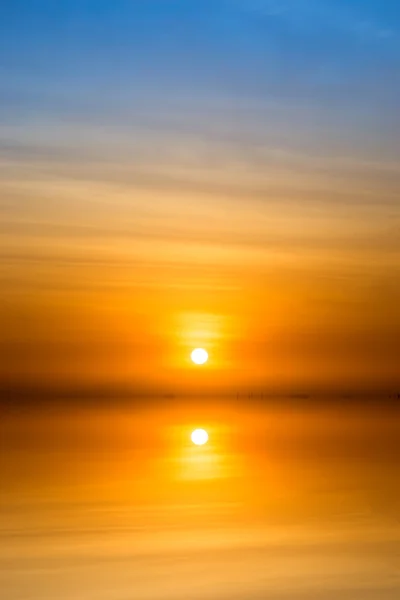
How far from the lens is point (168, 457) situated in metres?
12.3

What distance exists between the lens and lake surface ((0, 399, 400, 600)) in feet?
16.3

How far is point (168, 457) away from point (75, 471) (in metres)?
2.17

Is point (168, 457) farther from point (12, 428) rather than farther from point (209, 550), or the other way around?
point (12, 428)

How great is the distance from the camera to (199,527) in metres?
6.66

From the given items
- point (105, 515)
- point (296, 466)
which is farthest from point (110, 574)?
point (296, 466)

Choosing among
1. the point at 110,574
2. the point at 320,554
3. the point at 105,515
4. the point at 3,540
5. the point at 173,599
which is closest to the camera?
the point at 173,599

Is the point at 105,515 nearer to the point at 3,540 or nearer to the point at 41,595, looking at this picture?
the point at 3,540

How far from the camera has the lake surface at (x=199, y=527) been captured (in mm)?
4977

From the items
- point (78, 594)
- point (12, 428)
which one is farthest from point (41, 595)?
point (12, 428)

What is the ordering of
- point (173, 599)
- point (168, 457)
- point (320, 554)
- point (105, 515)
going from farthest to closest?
point (168, 457), point (105, 515), point (320, 554), point (173, 599)

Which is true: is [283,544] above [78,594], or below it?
above

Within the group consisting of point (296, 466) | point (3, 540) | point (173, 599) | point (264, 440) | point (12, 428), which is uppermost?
point (12, 428)

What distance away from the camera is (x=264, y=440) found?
16.7 metres

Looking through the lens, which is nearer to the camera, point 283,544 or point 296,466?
point 283,544
